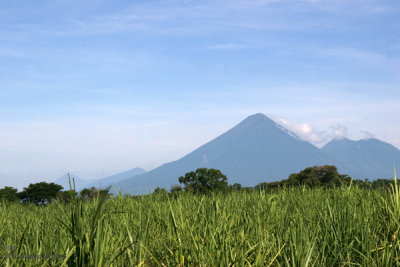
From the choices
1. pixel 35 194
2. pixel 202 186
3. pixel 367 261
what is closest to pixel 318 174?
pixel 202 186

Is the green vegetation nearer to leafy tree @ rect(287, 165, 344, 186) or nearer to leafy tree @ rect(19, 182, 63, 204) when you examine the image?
leafy tree @ rect(287, 165, 344, 186)

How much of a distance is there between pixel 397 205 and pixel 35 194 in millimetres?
24400

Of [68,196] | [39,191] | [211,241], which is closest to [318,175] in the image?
[68,196]

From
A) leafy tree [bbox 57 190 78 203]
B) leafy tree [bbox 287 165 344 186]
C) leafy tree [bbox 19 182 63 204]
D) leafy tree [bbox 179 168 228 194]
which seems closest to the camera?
leafy tree [bbox 57 190 78 203]

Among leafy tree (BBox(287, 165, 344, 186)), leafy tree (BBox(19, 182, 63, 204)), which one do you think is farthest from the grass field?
leafy tree (BBox(19, 182, 63, 204))

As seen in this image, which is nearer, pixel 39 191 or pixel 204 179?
pixel 204 179

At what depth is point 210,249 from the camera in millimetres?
3516

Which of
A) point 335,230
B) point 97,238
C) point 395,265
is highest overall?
point 97,238

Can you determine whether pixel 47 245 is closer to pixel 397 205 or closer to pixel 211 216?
pixel 211 216

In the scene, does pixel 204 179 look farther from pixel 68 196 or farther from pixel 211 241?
pixel 211 241

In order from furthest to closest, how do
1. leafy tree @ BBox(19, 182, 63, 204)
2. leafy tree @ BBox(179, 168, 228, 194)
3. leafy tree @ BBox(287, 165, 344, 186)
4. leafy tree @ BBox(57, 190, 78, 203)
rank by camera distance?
leafy tree @ BBox(19, 182, 63, 204), leafy tree @ BBox(179, 168, 228, 194), leafy tree @ BBox(287, 165, 344, 186), leafy tree @ BBox(57, 190, 78, 203)

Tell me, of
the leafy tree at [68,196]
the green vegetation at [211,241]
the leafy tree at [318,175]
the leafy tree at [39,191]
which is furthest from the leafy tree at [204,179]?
the green vegetation at [211,241]

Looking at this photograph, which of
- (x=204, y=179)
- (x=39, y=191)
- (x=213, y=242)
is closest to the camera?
(x=213, y=242)

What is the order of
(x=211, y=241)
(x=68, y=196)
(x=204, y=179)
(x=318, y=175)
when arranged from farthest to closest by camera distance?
(x=204, y=179) → (x=318, y=175) → (x=68, y=196) → (x=211, y=241)
